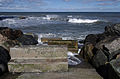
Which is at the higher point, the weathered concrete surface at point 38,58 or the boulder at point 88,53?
the weathered concrete surface at point 38,58

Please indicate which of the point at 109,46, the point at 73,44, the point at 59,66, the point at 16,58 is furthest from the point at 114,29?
the point at 16,58

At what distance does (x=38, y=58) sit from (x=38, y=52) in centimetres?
20

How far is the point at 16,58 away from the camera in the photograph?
5.80 m

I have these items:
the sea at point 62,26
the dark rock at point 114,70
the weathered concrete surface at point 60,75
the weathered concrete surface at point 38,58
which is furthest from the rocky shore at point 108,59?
the sea at point 62,26

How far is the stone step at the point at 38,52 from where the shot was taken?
18.8ft

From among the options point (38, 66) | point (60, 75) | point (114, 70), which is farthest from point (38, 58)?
point (114, 70)

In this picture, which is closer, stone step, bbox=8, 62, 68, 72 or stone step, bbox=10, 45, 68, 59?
stone step, bbox=8, 62, 68, 72

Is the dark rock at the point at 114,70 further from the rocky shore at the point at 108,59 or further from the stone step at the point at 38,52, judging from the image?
the stone step at the point at 38,52

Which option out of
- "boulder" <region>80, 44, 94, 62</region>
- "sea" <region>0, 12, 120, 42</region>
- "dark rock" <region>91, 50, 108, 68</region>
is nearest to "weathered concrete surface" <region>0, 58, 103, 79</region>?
"dark rock" <region>91, 50, 108, 68</region>

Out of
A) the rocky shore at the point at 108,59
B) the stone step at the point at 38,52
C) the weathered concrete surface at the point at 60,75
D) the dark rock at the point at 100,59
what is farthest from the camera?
the dark rock at the point at 100,59

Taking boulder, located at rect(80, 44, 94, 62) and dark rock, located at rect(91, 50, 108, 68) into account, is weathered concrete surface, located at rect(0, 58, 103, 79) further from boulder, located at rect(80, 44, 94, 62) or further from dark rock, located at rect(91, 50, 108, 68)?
boulder, located at rect(80, 44, 94, 62)

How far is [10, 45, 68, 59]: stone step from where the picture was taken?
5730 millimetres

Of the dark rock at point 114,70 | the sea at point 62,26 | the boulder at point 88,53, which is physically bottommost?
the sea at point 62,26

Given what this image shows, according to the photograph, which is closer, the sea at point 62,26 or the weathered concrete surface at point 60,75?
the weathered concrete surface at point 60,75
